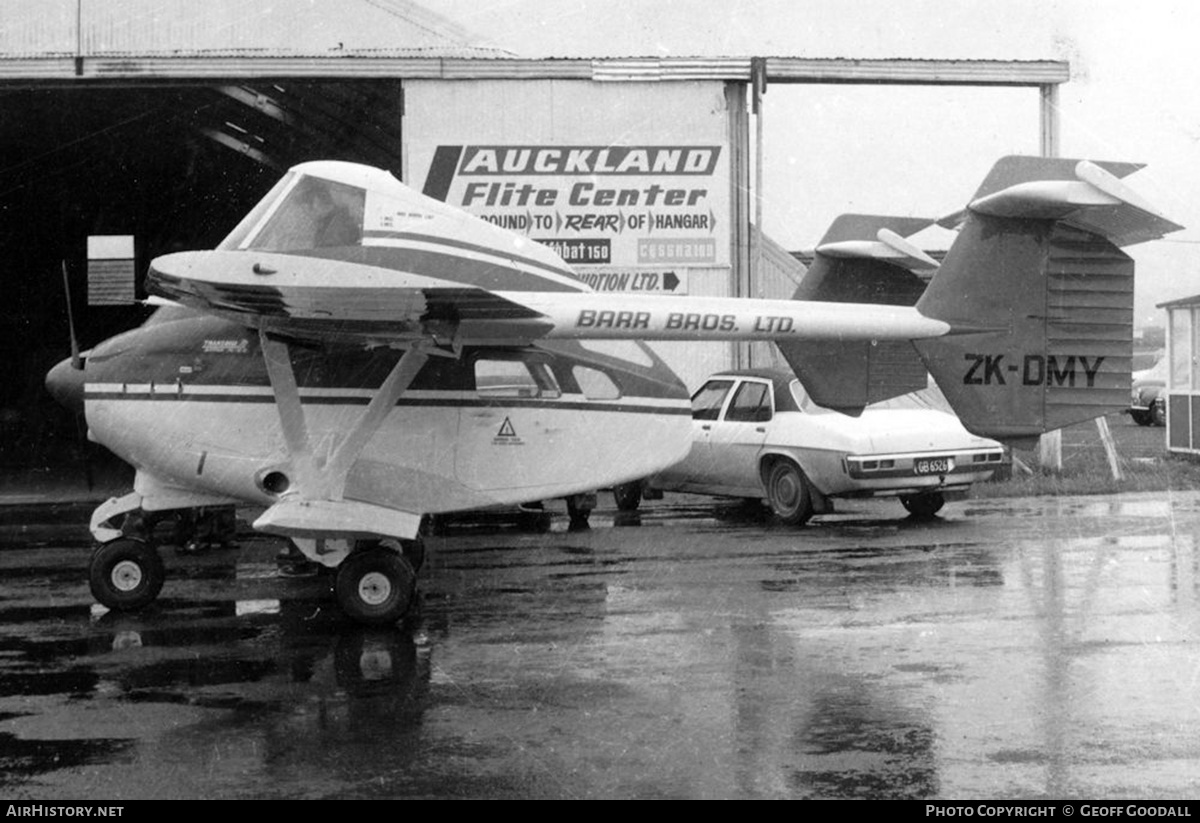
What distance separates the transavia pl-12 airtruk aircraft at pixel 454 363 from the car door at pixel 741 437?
184 inches

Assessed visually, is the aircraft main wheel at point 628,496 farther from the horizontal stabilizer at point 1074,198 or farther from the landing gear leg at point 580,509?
the horizontal stabilizer at point 1074,198

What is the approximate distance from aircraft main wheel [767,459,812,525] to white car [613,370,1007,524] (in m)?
0.01

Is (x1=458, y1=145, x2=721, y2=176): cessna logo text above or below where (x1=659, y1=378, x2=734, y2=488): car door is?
above

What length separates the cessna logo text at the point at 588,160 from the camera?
1912 centimetres

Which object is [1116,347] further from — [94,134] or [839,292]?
[94,134]

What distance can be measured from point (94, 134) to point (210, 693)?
60.2 ft

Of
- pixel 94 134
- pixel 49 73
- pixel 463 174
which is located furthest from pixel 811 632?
pixel 94 134

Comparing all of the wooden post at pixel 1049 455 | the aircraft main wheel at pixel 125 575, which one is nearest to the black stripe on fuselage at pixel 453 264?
the aircraft main wheel at pixel 125 575

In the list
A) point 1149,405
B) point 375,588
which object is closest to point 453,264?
point 375,588

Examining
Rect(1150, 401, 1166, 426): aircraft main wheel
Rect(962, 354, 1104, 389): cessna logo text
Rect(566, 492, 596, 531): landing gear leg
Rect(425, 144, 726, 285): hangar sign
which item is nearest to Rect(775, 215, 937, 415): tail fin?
Rect(962, 354, 1104, 389): cessna logo text

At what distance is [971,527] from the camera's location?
46.7ft

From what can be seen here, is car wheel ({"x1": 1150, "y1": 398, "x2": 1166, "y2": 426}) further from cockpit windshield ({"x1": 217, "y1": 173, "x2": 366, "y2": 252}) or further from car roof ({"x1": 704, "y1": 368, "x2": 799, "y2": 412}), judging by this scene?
cockpit windshield ({"x1": 217, "y1": 173, "x2": 366, "y2": 252})

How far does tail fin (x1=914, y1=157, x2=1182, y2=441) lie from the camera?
9.82m

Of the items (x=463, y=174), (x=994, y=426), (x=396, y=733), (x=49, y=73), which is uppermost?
(x=49, y=73)
